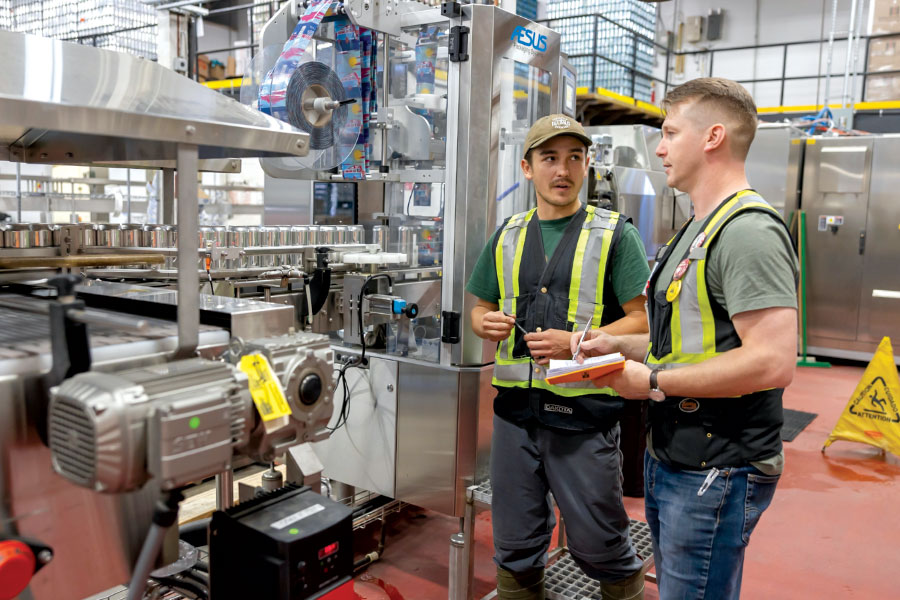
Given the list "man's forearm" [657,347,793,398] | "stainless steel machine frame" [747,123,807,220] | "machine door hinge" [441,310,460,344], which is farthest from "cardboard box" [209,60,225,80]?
"man's forearm" [657,347,793,398]

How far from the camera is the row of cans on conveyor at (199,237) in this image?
1921mm

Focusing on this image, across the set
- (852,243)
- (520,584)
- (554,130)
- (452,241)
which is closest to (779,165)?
(852,243)

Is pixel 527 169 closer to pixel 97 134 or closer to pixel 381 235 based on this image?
pixel 381 235

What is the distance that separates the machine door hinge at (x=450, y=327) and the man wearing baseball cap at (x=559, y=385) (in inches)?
12.3

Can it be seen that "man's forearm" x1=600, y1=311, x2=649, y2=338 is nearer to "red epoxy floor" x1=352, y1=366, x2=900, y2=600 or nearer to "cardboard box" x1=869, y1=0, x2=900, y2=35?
"red epoxy floor" x1=352, y1=366, x2=900, y2=600

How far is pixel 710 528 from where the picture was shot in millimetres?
1648

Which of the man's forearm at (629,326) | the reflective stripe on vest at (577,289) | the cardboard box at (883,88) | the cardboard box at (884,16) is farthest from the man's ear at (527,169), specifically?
the cardboard box at (883,88)

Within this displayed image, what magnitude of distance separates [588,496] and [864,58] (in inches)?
400

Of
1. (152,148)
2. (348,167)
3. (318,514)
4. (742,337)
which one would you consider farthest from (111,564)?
(348,167)

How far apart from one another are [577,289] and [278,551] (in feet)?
4.18

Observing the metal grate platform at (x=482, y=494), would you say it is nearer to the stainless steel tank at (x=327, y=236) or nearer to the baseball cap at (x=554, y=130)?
the stainless steel tank at (x=327, y=236)

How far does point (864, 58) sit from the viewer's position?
1003cm

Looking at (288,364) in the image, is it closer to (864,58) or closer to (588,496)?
(588,496)

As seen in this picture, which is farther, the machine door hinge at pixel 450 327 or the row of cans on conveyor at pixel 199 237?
the machine door hinge at pixel 450 327
